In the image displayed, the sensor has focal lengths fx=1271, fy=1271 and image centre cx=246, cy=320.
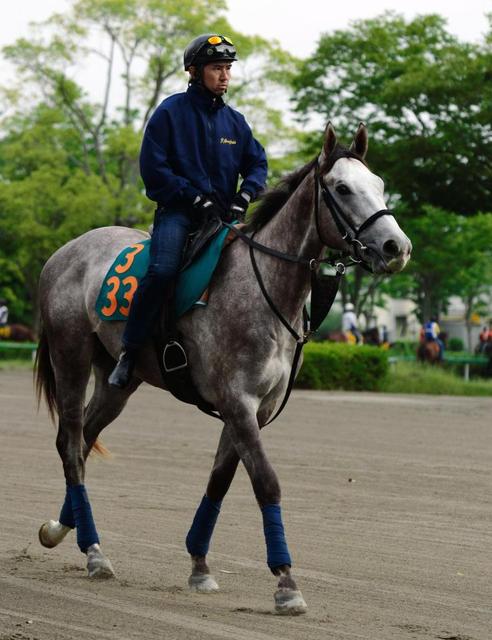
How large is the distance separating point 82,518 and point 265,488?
1569 mm

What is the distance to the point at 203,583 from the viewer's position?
6641 millimetres

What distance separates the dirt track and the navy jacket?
213 cm

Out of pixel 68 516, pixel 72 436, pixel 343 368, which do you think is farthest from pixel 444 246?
pixel 68 516

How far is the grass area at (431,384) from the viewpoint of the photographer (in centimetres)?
2648

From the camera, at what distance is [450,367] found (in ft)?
107

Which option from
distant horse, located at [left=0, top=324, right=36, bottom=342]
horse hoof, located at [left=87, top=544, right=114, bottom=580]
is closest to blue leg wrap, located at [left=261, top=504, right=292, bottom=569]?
horse hoof, located at [left=87, top=544, right=114, bottom=580]

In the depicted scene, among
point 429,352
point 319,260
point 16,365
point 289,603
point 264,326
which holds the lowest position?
point 16,365

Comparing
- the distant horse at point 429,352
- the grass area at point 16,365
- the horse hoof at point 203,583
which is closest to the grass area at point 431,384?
the distant horse at point 429,352

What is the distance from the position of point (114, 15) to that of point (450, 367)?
19.5 m

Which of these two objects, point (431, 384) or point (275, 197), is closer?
point (275, 197)

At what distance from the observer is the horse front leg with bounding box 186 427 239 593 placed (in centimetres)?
672

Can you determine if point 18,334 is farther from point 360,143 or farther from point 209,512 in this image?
point 360,143

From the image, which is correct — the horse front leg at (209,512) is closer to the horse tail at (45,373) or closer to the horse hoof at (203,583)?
the horse hoof at (203,583)

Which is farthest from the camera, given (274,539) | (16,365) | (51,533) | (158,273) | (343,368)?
(16,365)
